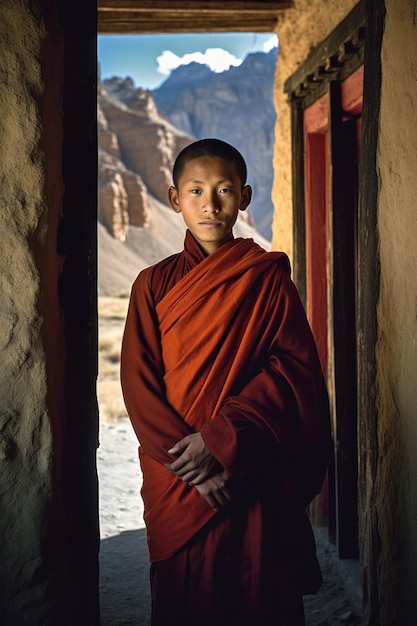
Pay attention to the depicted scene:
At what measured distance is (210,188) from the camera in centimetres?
175

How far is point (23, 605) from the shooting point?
160cm

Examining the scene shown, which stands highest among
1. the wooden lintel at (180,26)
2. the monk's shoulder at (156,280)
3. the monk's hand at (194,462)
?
the wooden lintel at (180,26)

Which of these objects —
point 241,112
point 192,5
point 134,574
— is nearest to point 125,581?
point 134,574

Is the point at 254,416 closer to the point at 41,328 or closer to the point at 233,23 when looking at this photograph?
the point at 41,328

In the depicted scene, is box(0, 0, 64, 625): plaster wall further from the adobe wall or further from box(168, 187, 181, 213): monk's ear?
box(168, 187, 181, 213): monk's ear

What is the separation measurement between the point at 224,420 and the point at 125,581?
6.56ft

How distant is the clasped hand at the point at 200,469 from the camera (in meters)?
1.63

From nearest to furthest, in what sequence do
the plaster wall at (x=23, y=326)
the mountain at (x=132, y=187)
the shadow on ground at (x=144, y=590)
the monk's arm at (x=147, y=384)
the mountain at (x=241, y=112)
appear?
the plaster wall at (x=23, y=326) → the monk's arm at (x=147, y=384) → the shadow on ground at (x=144, y=590) → the mountain at (x=132, y=187) → the mountain at (x=241, y=112)

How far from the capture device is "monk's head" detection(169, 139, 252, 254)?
1.76 m

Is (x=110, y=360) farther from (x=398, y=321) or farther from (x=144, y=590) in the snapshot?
(x=398, y=321)

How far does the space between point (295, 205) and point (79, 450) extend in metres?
2.35

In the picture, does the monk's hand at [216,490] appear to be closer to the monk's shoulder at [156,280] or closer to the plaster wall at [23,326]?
the plaster wall at [23,326]

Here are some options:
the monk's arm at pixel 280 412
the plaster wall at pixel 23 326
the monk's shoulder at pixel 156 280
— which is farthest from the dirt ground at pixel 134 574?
the monk's shoulder at pixel 156 280

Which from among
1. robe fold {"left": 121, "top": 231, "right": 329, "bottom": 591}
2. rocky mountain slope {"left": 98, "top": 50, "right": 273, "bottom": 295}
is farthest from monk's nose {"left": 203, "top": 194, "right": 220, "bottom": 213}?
rocky mountain slope {"left": 98, "top": 50, "right": 273, "bottom": 295}
